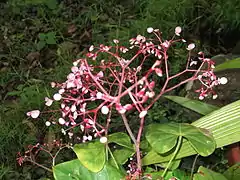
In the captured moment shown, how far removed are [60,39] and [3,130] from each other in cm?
103

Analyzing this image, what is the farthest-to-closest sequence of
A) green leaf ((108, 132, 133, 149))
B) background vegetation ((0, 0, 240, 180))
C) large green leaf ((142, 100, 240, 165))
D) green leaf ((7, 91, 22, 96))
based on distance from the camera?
green leaf ((7, 91, 22, 96)) < background vegetation ((0, 0, 240, 180)) < large green leaf ((142, 100, 240, 165)) < green leaf ((108, 132, 133, 149))

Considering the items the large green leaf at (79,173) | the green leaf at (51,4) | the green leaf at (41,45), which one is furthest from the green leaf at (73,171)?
the green leaf at (51,4)

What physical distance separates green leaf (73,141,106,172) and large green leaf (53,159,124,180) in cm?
3

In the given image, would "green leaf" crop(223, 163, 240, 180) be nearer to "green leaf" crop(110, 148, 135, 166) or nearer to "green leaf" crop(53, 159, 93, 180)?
"green leaf" crop(110, 148, 135, 166)

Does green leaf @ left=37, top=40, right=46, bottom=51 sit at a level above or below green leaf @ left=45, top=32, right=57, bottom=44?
below

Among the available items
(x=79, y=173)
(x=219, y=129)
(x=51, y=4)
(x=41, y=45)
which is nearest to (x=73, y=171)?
(x=79, y=173)

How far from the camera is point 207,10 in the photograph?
8.84 ft

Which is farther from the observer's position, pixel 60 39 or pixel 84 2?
pixel 84 2

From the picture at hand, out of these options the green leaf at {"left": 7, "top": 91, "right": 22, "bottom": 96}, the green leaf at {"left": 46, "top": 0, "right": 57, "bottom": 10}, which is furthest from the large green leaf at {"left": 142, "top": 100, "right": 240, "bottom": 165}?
the green leaf at {"left": 46, "top": 0, "right": 57, "bottom": 10}

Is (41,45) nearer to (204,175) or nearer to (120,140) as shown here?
(120,140)

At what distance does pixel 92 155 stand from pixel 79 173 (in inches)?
2.7

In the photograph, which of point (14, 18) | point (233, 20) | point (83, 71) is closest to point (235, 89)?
point (233, 20)

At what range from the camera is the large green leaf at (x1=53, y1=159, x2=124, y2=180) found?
0.98m

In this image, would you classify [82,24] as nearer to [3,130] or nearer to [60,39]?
[60,39]
